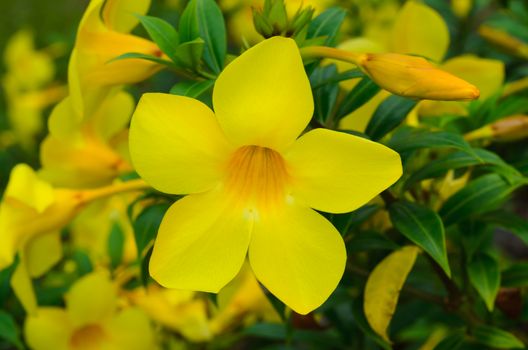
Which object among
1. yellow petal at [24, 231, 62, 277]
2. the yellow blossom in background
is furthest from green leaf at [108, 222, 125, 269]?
the yellow blossom in background

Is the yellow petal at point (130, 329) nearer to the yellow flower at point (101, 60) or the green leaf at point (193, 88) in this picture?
the yellow flower at point (101, 60)

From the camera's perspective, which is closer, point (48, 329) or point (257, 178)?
point (257, 178)

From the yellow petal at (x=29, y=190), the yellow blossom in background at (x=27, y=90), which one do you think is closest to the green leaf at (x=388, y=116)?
the yellow petal at (x=29, y=190)

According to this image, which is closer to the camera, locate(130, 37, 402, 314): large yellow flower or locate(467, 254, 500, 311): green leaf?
locate(130, 37, 402, 314): large yellow flower

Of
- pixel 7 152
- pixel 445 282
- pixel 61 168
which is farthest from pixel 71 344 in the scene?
pixel 7 152

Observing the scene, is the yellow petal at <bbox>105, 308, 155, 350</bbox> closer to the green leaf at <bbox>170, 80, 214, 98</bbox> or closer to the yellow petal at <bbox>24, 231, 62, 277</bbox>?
the yellow petal at <bbox>24, 231, 62, 277</bbox>

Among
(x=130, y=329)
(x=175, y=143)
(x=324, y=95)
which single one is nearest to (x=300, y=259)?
(x=175, y=143)

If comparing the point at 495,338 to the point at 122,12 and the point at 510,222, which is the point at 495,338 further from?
the point at 122,12
